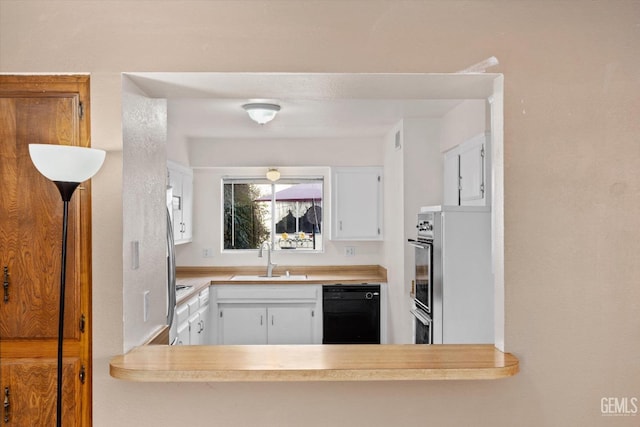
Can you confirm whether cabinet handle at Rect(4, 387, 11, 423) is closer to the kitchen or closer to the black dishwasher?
the kitchen

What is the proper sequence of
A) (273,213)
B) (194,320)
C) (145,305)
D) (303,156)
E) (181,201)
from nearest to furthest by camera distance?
(145,305) < (194,320) < (181,201) < (303,156) < (273,213)

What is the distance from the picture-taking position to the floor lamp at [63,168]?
1.65 m

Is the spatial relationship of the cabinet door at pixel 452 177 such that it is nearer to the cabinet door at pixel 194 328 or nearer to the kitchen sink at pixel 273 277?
the kitchen sink at pixel 273 277

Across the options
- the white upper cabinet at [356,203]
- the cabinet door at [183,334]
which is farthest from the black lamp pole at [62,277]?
the white upper cabinet at [356,203]

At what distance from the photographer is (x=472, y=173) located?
3428 millimetres

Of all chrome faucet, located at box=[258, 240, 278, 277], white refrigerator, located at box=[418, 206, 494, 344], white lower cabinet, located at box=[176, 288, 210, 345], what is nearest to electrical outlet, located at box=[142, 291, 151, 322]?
white lower cabinet, located at box=[176, 288, 210, 345]

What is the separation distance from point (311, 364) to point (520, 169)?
112 centimetres

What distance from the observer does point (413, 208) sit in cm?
438

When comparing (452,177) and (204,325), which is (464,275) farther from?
(204,325)

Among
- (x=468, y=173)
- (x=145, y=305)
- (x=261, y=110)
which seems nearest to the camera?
(x=145, y=305)

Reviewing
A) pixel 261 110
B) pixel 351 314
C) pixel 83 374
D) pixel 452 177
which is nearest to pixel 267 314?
pixel 351 314

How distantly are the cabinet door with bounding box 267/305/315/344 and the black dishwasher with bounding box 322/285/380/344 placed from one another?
170 mm

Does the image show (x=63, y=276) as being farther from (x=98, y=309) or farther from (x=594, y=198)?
(x=594, y=198)

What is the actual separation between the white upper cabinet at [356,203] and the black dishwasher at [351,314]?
659 millimetres
